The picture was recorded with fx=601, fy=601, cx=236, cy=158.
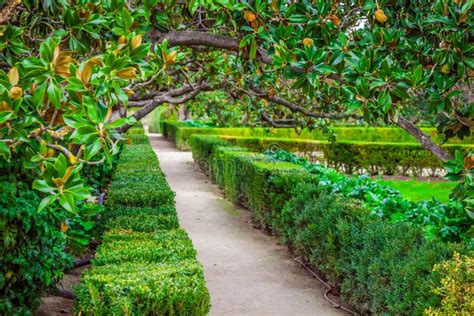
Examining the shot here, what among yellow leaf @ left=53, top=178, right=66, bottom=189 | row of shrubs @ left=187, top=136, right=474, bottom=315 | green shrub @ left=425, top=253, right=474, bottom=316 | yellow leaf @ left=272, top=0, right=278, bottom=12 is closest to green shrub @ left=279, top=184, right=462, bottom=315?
row of shrubs @ left=187, top=136, right=474, bottom=315

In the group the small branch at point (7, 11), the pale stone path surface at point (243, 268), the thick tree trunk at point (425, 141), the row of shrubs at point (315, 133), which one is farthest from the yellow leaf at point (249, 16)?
the row of shrubs at point (315, 133)

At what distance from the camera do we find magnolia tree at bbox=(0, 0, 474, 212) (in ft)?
8.68

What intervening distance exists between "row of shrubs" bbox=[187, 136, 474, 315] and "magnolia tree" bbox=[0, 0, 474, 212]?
2.83 feet

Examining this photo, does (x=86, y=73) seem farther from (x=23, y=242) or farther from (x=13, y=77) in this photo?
(x=23, y=242)

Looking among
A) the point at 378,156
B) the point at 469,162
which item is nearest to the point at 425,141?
the point at 469,162

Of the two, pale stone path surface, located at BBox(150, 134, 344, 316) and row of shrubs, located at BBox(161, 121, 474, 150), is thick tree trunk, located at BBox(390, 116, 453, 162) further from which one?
row of shrubs, located at BBox(161, 121, 474, 150)

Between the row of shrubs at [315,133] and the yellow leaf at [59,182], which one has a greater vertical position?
the yellow leaf at [59,182]

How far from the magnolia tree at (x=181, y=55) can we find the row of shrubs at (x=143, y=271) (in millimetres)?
635

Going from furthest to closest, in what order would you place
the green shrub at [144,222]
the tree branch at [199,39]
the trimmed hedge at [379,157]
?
the trimmed hedge at [379,157] < the green shrub at [144,222] < the tree branch at [199,39]

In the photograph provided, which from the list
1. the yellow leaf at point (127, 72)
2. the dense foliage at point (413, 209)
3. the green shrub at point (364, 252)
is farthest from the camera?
the dense foliage at point (413, 209)

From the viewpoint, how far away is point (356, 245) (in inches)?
219

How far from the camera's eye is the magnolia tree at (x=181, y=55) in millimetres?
2645

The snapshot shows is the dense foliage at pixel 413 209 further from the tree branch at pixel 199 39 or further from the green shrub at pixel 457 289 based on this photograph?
the tree branch at pixel 199 39

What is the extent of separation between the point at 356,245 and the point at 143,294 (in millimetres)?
2629
